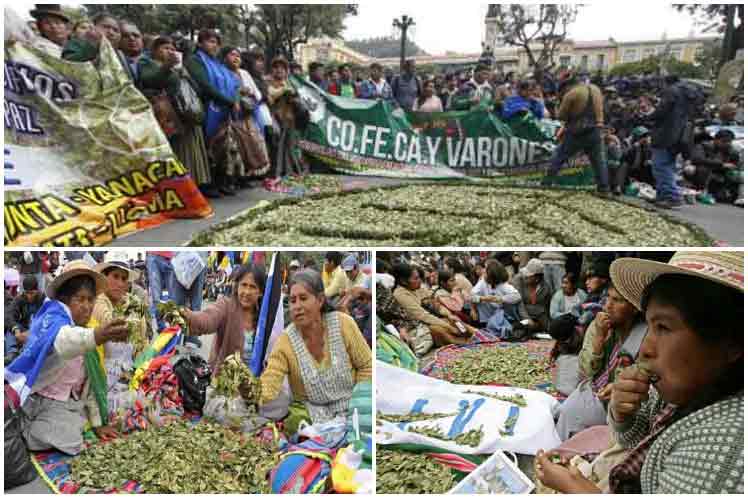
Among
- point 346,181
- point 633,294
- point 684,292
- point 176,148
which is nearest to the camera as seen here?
point 684,292

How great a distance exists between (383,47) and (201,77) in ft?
10.4

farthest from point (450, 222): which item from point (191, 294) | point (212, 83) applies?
point (191, 294)

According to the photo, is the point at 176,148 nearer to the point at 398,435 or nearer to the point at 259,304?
the point at 259,304

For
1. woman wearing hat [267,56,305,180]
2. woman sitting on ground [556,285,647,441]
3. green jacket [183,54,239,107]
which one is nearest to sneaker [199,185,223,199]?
green jacket [183,54,239,107]

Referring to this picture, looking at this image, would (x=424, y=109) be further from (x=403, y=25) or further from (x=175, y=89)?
(x=175, y=89)

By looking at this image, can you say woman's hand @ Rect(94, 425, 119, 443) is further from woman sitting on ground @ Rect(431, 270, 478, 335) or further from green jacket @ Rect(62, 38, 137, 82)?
green jacket @ Rect(62, 38, 137, 82)

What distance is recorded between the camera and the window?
823 cm

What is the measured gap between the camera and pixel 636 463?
2.25 m

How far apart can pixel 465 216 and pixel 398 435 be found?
3.32 meters

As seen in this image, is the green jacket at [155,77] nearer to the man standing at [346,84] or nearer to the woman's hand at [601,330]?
the man standing at [346,84]

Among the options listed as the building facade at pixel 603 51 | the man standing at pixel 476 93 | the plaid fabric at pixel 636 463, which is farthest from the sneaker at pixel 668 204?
the plaid fabric at pixel 636 463

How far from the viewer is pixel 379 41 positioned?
852cm

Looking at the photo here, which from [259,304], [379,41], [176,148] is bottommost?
[259,304]

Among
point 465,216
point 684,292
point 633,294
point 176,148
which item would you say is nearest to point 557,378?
point 633,294
